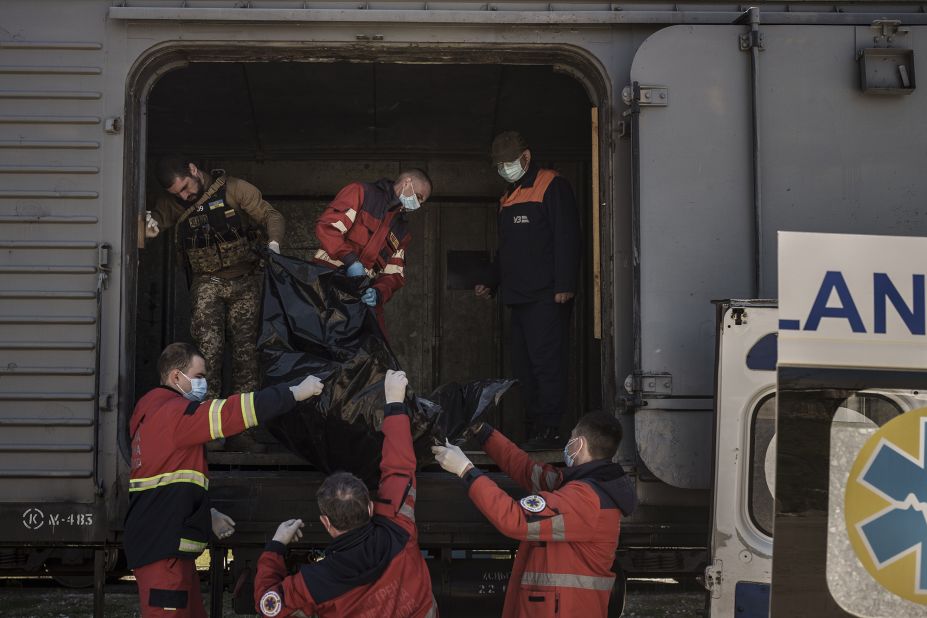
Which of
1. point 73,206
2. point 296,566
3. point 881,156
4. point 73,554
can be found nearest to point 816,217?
point 881,156

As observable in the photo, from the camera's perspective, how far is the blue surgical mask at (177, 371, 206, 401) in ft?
13.7

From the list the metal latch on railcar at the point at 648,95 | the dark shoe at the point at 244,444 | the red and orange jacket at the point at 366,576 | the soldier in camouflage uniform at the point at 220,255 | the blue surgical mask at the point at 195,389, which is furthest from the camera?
the soldier in camouflage uniform at the point at 220,255

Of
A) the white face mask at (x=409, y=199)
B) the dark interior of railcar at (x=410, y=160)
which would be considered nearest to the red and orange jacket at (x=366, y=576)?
the white face mask at (x=409, y=199)

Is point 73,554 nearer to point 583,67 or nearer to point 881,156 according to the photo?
point 583,67

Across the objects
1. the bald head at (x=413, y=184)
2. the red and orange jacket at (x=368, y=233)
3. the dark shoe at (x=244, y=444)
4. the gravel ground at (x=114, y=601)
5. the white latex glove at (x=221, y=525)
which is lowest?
the gravel ground at (x=114, y=601)

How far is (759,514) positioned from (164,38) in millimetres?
3137

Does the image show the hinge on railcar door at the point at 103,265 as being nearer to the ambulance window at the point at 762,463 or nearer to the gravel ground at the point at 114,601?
the gravel ground at the point at 114,601

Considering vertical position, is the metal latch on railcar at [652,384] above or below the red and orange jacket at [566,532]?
above

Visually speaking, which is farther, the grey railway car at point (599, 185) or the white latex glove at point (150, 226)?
the white latex glove at point (150, 226)

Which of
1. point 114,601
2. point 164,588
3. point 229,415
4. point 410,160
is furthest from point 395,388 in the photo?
point 410,160

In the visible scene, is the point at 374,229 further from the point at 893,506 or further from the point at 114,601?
the point at 893,506

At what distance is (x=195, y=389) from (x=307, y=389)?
1.70 ft

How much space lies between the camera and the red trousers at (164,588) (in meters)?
3.87

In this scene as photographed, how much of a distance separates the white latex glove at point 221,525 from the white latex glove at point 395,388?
89 centimetres
